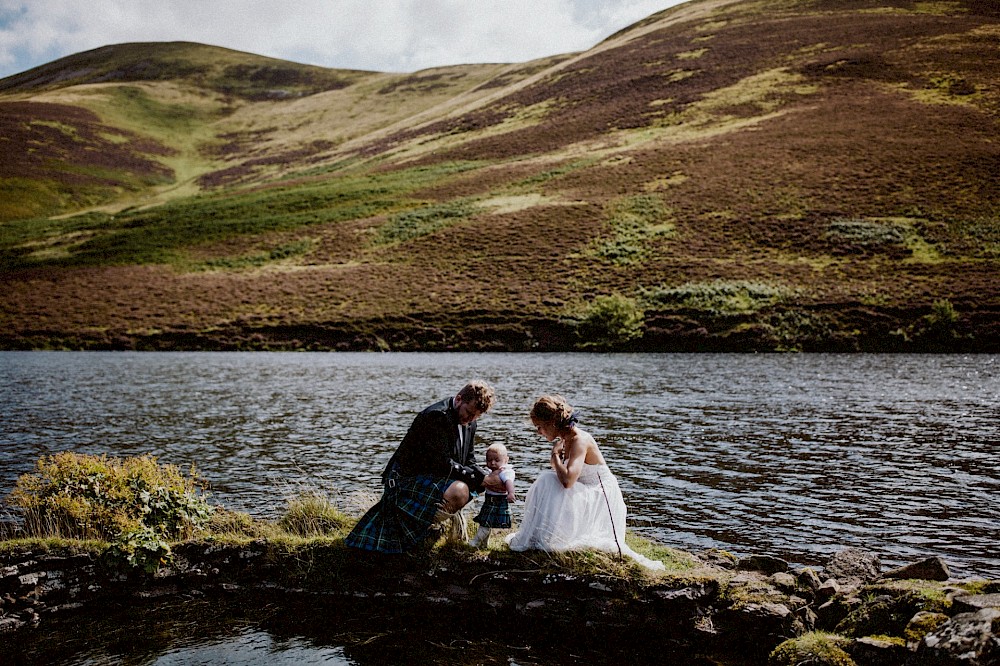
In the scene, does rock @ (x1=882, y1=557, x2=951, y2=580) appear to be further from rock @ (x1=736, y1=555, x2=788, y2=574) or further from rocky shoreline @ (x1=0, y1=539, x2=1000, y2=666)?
rock @ (x1=736, y1=555, x2=788, y2=574)

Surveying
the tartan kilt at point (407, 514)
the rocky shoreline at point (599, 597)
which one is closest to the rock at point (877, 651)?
the rocky shoreline at point (599, 597)

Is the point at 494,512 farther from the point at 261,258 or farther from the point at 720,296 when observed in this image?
the point at 261,258

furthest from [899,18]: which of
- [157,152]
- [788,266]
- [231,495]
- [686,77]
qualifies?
[157,152]

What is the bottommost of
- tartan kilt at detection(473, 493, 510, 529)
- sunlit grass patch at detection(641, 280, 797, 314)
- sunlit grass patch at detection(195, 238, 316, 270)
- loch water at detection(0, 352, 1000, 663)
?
loch water at detection(0, 352, 1000, 663)

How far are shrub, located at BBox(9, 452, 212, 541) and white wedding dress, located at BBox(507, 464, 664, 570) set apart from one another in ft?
15.5

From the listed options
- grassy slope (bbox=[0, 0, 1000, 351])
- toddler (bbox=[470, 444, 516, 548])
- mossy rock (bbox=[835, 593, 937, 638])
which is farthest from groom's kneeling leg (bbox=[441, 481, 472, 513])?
grassy slope (bbox=[0, 0, 1000, 351])

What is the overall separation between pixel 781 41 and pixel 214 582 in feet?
350

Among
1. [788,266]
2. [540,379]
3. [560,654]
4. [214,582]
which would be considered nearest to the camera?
[560,654]

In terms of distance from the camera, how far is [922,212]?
56.9 meters

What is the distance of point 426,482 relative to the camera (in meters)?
9.04

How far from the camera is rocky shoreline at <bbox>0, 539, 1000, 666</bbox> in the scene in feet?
23.1

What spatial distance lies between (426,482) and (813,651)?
14.8ft

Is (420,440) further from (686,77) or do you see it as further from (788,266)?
(686,77)

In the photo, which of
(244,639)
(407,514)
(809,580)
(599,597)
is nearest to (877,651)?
(809,580)
